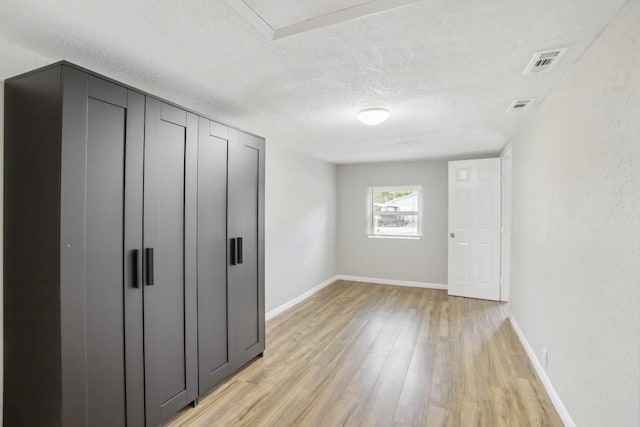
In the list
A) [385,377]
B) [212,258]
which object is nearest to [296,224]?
[212,258]

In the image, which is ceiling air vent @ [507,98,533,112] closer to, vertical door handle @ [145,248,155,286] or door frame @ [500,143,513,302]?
door frame @ [500,143,513,302]

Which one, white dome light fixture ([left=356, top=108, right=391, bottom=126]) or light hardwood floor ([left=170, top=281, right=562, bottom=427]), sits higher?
Answer: white dome light fixture ([left=356, top=108, right=391, bottom=126])

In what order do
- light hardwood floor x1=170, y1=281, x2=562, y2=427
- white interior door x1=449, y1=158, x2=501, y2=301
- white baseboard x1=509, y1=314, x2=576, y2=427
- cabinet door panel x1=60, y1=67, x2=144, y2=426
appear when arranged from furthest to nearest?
white interior door x1=449, y1=158, x2=501, y2=301 < light hardwood floor x1=170, y1=281, x2=562, y2=427 < white baseboard x1=509, y1=314, x2=576, y2=427 < cabinet door panel x1=60, y1=67, x2=144, y2=426

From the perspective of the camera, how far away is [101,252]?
1807 millimetres

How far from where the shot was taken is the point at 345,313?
4.57m

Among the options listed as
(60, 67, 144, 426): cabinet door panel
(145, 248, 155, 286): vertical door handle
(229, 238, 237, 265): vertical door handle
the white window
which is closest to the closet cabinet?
(229, 238, 237, 265): vertical door handle

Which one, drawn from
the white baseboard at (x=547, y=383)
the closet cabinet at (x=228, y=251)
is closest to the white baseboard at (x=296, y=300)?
the closet cabinet at (x=228, y=251)

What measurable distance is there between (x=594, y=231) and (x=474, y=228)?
3.65 meters

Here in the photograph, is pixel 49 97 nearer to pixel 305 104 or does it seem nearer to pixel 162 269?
pixel 162 269

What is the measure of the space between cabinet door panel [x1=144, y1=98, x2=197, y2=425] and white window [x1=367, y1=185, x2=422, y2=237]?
4601 mm

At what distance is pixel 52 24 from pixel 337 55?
4.74 ft

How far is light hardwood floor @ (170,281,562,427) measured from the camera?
2.29m

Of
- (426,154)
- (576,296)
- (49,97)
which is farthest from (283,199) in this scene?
(576,296)

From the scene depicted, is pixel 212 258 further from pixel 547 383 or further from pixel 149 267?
pixel 547 383
